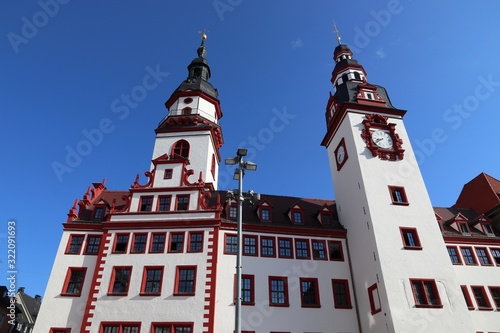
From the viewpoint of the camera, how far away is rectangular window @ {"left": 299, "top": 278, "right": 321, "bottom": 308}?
27.2 metres

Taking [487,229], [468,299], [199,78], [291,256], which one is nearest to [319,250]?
[291,256]

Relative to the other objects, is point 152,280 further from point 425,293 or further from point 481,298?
point 481,298

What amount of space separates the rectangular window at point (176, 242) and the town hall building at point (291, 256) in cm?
8

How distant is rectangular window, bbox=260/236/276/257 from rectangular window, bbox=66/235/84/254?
14.5m

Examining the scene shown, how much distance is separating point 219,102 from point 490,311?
1285 inches

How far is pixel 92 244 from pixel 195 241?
8400 millimetres

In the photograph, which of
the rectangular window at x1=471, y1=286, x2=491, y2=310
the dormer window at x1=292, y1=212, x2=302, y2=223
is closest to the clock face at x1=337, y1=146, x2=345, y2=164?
the dormer window at x1=292, y1=212, x2=302, y2=223

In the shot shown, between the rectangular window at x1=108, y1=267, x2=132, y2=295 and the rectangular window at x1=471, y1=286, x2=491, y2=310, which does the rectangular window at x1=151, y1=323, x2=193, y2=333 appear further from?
the rectangular window at x1=471, y1=286, x2=491, y2=310

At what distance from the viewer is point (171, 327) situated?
24.7 metres

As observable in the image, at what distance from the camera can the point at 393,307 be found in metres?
23.7

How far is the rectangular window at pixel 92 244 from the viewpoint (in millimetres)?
28781

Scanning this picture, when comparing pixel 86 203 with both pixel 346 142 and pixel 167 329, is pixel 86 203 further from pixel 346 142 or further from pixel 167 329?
pixel 346 142

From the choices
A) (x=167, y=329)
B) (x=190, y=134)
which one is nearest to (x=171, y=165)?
(x=190, y=134)

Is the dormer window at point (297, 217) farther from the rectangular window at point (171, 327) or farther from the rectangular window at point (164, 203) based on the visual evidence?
the rectangular window at point (171, 327)
